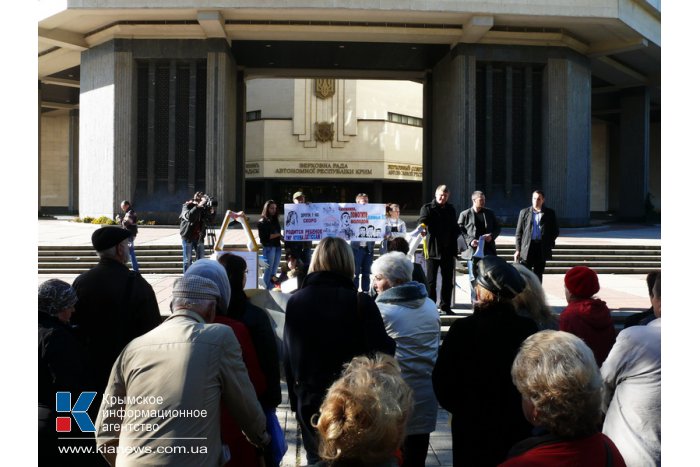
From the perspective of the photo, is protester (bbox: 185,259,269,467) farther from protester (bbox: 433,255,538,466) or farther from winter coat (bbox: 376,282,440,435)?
winter coat (bbox: 376,282,440,435)

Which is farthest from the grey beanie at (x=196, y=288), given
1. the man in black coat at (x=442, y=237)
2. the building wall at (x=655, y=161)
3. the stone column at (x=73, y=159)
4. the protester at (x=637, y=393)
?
the building wall at (x=655, y=161)

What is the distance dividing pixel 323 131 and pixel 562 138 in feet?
61.4

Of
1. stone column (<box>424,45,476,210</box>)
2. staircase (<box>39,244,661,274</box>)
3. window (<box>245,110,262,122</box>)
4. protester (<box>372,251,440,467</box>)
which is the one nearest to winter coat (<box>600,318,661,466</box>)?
protester (<box>372,251,440,467</box>)

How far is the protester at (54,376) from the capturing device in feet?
9.80

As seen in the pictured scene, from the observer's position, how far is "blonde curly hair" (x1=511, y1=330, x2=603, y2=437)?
2131 mm

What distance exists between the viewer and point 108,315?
12.8 feet

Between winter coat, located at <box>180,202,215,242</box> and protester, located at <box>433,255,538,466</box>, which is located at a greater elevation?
winter coat, located at <box>180,202,215,242</box>

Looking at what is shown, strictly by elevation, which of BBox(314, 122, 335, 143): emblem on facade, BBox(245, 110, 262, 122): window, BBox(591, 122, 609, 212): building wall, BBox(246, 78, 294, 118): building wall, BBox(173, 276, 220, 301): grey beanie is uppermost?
BBox(246, 78, 294, 118): building wall

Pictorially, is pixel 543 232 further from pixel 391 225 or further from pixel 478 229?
pixel 391 225

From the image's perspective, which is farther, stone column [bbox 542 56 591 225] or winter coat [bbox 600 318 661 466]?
stone column [bbox 542 56 591 225]

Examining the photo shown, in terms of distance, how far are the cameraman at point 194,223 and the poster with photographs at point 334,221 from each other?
173cm

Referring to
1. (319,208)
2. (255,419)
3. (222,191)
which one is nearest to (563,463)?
(255,419)

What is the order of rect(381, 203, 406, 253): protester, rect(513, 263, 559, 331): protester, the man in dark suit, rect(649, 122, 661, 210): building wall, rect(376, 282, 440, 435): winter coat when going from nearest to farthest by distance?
rect(513, 263, 559, 331): protester
rect(376, 282, 440, 435): winter coat
the man in dark suit
rect(381, 203, 406, 253): protester
rect(649, 122, 661, 210): building wall

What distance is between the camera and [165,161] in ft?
80.0
